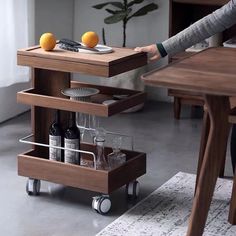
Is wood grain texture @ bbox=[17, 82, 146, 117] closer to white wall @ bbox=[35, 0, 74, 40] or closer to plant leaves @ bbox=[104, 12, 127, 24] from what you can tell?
plant leaves @ bbox=[104, 12, 127, 24]

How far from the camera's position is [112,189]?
2.97m

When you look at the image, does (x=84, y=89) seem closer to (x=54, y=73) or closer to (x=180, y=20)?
(x=54, y=73)

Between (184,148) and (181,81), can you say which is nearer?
(181,81)

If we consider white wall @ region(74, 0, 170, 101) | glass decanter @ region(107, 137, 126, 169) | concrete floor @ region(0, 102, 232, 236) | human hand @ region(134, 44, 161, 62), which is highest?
human hand @ region(134, 44, 161, 62)

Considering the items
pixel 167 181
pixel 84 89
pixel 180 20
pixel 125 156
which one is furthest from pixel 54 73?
pixel 180 20

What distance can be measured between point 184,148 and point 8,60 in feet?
3.79

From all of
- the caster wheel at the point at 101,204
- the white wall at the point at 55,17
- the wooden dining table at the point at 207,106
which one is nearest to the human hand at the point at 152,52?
the wooden dining table at the point at 207,106

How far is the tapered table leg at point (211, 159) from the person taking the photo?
2238 millimetres

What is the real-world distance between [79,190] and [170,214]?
19.1 inches

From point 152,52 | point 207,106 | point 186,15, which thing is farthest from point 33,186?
point 186,15

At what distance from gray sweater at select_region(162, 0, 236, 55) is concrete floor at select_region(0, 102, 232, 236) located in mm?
799

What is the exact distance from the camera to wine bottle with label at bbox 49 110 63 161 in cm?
307

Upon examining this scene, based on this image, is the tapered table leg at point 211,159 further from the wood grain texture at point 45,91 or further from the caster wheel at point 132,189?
the wood grain texture at point 45,91

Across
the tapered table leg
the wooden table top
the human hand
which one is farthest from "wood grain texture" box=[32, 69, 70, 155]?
the tapered table leg
